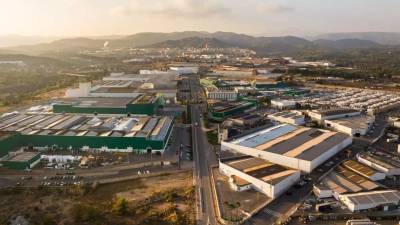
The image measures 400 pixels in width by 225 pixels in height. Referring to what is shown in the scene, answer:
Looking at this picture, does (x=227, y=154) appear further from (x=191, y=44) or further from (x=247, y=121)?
(x=191, y=44)

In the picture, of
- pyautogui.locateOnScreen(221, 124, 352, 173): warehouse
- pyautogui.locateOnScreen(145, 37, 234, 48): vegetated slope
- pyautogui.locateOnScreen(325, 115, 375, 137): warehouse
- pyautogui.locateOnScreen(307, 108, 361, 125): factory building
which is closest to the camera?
pyautogui.locateOnScreen(221, 124, 352, 173): warehouse

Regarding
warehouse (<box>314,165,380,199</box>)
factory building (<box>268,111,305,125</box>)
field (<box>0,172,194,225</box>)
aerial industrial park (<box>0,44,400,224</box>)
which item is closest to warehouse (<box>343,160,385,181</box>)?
aerial industrial park (<box>0,44,400,224</box>)

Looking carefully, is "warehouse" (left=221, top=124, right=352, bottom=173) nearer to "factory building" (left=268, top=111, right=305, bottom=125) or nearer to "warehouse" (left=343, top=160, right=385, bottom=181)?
"warehouse" (left=343, top=160, right=385, bottom=181)

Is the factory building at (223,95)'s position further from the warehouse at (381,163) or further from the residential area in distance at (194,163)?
the warehouse at (381,163)

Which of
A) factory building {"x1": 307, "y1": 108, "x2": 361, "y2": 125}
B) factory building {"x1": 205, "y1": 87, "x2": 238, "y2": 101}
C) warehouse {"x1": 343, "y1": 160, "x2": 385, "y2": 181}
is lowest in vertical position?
warehouse {"x1": 343, "y1": 160, "x2": 385, "y2": 181}

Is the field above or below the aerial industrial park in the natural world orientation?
below

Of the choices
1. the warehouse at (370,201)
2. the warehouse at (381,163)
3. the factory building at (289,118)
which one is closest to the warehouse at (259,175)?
the warehouse at (370,201)

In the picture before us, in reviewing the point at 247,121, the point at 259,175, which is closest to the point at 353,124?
the point at 247,121
